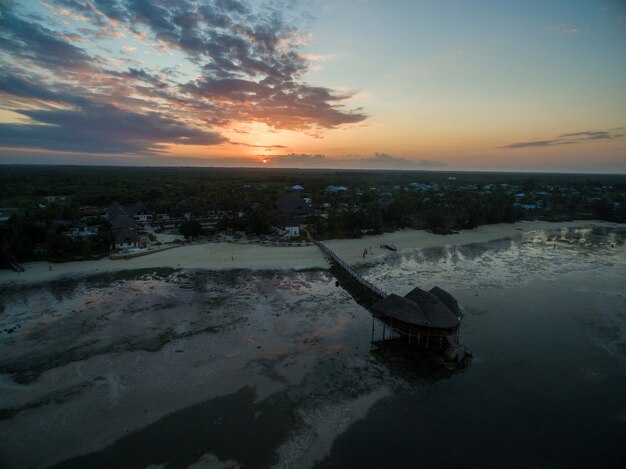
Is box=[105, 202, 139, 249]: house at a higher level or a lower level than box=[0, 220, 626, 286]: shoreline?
higher

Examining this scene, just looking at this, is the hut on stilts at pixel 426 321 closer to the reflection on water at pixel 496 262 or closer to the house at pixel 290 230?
the reflection on water at pixel 496 262

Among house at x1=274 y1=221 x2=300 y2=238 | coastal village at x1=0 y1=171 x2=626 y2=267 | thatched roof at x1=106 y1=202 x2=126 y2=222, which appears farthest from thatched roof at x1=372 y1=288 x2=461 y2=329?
thatched roof at x1=106 y1=202 x2=126 y2=222

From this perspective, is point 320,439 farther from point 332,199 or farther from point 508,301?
point 332,199

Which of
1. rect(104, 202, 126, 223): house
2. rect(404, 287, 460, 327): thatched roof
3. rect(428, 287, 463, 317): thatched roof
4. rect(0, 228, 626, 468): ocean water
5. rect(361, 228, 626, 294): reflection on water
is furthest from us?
rect(104, 202, 126, 223): house

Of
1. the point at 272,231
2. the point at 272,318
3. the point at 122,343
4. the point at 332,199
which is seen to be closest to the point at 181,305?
the point at 122,343

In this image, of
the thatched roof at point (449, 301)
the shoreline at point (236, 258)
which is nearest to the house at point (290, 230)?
the shoreline at point (236, 258)

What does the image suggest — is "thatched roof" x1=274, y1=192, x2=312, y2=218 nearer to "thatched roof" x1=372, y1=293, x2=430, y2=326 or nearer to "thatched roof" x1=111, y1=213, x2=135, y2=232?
"thatched roof" x1=111, y1=213, x2=135, y2=232
